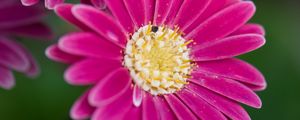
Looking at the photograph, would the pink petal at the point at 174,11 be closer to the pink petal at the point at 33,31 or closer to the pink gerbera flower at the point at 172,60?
the pink gerbera flower at the point at 172,60


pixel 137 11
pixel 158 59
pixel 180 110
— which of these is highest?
pixel 137 11

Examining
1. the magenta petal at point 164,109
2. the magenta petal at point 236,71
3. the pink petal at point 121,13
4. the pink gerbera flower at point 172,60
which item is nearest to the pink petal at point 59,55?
the pink gerbera flower at point 172,60

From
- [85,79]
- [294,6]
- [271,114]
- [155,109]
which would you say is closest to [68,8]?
[85,79]

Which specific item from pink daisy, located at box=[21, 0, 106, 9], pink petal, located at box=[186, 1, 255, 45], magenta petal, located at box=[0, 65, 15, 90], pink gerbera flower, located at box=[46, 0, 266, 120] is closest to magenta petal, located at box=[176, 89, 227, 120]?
pink gerbera flower, located at box=[46, 0, 266, 120]

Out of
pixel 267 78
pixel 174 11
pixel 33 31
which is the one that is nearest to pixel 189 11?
pixel 174 11

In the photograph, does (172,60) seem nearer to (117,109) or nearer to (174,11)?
(174,11)
